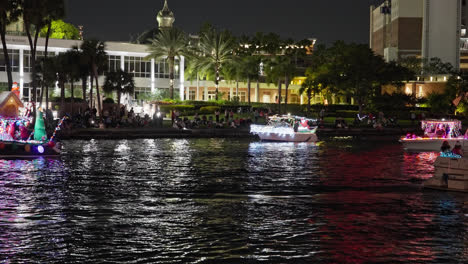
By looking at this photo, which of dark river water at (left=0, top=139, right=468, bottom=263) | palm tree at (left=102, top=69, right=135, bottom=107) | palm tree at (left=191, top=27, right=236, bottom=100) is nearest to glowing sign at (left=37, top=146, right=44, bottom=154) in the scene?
dark river water at (left=0, top=139, right=468, bottom=263)

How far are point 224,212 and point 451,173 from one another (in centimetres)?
876

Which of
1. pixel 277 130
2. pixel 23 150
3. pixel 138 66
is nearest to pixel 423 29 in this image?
pixel 138 66

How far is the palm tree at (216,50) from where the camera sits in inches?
3831

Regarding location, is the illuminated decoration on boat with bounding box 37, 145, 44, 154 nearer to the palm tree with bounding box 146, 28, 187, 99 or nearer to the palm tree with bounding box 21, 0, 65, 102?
the palm tree with bounding box 21, 0, 65, 102

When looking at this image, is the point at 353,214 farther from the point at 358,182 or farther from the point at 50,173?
the point at 50,173

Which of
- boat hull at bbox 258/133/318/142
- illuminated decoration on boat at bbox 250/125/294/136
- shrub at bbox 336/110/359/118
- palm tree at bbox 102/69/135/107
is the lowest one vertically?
boat hull at bbox 258/133/318/142

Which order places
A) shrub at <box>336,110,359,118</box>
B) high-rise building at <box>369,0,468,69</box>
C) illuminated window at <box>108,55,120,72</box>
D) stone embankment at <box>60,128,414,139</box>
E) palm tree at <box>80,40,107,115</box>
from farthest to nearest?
high-rise building at <box>369,0,468,69</box>, illuminated window at <box>108,55,120,72</box>, shrub at <box>336,110,359,118</box>, palm tree at <box>80,40,107,115</box>, stone embankment at <box>60,128,414,139</box>

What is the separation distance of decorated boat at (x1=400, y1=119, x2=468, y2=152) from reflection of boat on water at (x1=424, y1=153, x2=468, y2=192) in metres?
20.0

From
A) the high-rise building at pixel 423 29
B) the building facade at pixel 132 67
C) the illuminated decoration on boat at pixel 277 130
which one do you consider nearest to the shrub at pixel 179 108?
the building facade at pixel 132 67

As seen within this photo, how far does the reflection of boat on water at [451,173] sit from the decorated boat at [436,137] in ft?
65.7

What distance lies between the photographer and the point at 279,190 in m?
24.1

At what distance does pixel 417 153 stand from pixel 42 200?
27.7 m

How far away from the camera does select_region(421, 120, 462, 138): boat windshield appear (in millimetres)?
45406

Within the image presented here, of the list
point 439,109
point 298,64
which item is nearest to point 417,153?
point 439,109
